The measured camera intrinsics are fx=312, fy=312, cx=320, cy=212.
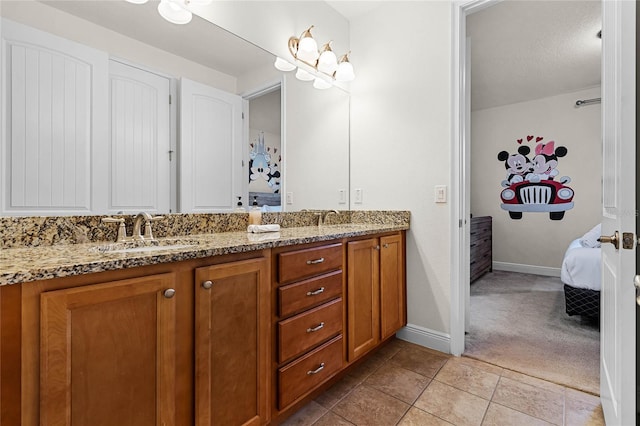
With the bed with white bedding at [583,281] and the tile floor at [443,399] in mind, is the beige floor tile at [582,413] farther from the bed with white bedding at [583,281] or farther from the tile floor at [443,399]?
the bed with white bedding at [583,281]

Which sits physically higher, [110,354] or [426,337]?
[110,354]

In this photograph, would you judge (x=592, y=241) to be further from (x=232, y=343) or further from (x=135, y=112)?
(x=135, y=112)

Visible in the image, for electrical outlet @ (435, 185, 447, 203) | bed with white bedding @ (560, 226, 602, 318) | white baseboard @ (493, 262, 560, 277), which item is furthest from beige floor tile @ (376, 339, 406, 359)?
white baseboard @ (493, 262, 560, 277)

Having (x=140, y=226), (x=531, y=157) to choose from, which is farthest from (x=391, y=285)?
(x=531, y=157)

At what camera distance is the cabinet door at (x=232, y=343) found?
106 centimetres

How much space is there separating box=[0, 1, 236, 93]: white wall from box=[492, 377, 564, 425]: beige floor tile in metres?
2.25

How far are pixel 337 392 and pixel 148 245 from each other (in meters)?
1.23

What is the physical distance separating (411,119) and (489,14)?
4.18ft

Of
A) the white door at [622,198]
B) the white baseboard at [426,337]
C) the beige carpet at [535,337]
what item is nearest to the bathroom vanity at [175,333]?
the white baseboard at [426,337]

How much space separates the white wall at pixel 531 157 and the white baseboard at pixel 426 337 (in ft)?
10.8

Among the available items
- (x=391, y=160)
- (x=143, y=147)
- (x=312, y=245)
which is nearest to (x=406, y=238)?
(x=391, y=160)

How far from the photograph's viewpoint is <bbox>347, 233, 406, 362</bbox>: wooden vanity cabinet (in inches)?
69.9

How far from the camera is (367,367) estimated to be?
1954 mm

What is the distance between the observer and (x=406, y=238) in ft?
7.69
